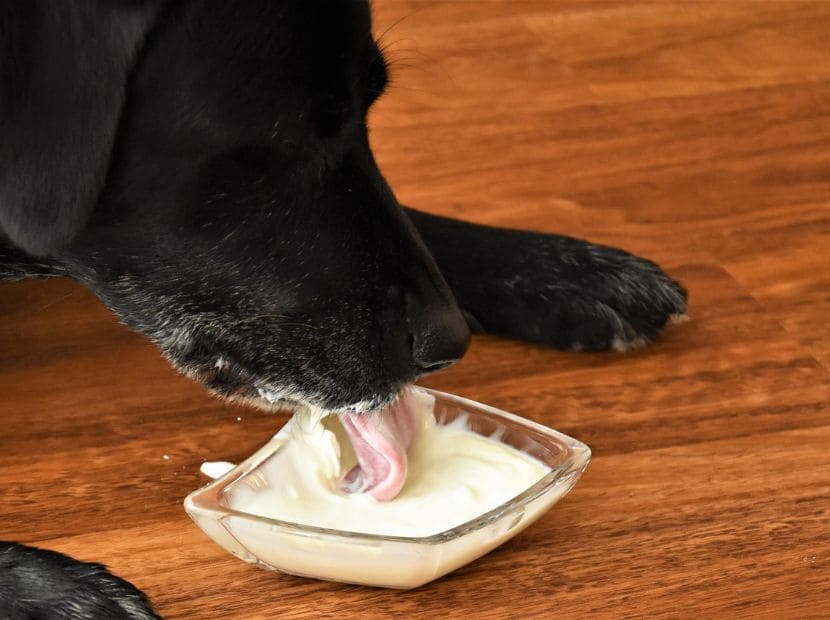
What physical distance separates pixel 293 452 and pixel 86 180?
31 cm

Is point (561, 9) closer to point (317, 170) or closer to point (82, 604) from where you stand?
Result: point (317, 170)

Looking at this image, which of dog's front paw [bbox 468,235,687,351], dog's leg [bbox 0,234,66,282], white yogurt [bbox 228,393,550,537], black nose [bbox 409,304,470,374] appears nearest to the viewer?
white yogurt [bbox 228,393,550,537]

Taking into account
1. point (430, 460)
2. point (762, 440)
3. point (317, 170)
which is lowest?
point (762, 440)

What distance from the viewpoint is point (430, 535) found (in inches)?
46.3

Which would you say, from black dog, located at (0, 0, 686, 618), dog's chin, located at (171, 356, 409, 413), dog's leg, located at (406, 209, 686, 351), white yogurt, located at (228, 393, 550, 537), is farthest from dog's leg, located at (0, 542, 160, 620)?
dog's leg, located at (406, 209, 686, 351)

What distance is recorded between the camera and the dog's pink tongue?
1.24 metres

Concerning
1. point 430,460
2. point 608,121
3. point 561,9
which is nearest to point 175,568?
point 430,460

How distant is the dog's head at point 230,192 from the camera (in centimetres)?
114

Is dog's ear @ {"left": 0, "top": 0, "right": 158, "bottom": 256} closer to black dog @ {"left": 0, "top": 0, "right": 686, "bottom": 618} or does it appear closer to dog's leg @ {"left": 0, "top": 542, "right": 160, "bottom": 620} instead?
black dog @ {"left": 0, "top": 0, "right": 686, "bottom": 618}

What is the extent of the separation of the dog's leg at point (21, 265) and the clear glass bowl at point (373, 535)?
1.21 ft

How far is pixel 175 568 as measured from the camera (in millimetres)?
1300

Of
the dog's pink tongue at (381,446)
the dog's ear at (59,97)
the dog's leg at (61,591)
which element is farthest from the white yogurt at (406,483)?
the dog's ear at (59,97)

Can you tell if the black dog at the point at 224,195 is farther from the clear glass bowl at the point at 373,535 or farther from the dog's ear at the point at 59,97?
the clear glass bowl at the point at 373,535

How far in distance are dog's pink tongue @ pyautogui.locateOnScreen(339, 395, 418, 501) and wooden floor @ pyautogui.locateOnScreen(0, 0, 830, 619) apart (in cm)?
10
